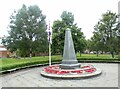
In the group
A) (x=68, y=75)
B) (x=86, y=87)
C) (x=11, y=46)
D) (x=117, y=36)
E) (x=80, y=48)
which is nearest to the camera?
(x=86, y=87)

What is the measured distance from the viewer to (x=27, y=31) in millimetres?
23672

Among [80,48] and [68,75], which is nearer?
[68,75]

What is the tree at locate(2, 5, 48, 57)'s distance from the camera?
23.5 m

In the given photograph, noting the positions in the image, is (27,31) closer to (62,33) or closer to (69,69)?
(62,33)

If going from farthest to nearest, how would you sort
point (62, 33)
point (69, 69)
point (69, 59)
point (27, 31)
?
1. point (62, 33)
2. point (27, 31)
3. point (69, 59)
4. point (69, 69)

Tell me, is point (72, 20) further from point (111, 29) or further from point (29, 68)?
point (29, 68)

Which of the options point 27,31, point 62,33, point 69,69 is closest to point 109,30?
point 62,33

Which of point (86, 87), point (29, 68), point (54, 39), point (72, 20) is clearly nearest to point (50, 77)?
point (86, 87)

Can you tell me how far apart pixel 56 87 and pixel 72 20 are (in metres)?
24.2

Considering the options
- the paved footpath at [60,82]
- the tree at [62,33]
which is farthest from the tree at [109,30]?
the paved footpath at [60,82]

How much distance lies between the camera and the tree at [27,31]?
23.5m

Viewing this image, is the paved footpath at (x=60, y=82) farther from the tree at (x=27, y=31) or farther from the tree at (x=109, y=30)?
the tree at (x=109, y=30)

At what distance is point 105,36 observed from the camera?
28719 millimetres

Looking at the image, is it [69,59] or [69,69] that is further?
[69,59]
